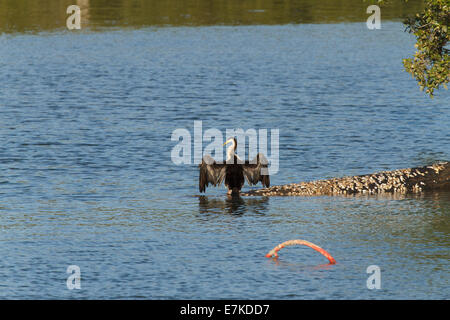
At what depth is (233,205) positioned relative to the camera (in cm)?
3444

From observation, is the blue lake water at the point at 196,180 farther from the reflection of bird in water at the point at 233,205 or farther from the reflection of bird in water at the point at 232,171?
the reflection of bird in water at the point at 232,171

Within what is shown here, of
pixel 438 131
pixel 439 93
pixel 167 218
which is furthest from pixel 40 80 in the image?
pixel 167 218

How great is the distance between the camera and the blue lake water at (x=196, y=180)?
26062 mm

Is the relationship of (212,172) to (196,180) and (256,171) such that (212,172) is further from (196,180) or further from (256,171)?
(196,180)

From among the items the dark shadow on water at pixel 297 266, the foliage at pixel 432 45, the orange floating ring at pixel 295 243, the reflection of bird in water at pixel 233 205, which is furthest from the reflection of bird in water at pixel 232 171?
the foliage at pixel 432 45

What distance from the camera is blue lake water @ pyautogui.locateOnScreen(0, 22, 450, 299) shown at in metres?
26.1

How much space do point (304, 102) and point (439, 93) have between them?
9542mm

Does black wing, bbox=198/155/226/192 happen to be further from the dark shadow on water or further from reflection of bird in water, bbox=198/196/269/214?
the dark shadow on water

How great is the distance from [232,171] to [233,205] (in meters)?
1.21

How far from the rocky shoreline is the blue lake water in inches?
27.4

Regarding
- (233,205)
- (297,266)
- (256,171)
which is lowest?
(297,266)

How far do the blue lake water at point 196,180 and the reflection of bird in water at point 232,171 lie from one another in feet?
2.38

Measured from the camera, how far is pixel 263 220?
3206 cm

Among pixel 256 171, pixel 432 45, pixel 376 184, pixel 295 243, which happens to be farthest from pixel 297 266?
pixel 432 45
